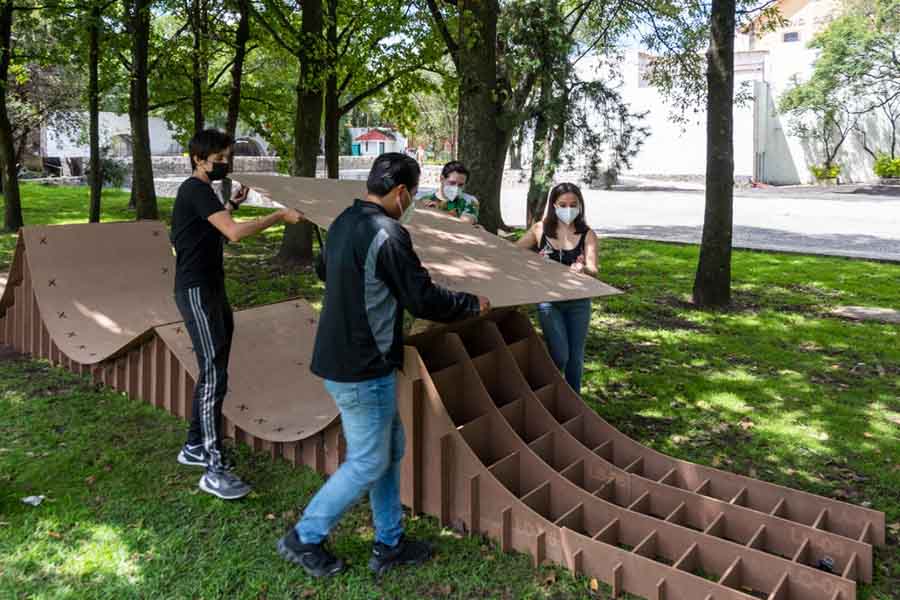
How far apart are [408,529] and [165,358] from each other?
264 centimetres

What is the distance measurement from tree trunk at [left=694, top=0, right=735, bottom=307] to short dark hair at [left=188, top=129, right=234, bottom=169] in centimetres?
689

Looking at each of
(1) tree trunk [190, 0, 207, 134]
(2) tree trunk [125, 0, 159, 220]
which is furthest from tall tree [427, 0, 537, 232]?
(1) tree trunk [190, 0, 207, 134]

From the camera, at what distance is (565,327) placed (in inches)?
231

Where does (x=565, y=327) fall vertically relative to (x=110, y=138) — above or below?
below

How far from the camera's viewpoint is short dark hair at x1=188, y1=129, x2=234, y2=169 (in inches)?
183

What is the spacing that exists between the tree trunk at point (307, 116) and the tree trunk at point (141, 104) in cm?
288

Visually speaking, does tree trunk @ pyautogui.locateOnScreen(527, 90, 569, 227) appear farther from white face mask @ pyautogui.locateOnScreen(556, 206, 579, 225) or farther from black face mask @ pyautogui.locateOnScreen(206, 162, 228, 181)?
black face mask @ pyautogui.locateOnScreen(206, 162, 228, 181)

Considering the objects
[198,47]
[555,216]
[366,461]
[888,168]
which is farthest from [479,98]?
[888,168]

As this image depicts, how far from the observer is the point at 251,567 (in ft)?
13.2

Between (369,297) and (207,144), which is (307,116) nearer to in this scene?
(207,144)

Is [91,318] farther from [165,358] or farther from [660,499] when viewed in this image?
[660,499]

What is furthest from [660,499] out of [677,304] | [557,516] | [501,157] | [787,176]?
[787,176]

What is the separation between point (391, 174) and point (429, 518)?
1897mm

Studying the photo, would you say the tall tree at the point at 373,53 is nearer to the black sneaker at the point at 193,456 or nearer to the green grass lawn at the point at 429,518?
the green grass lawn at the point at 429,518
